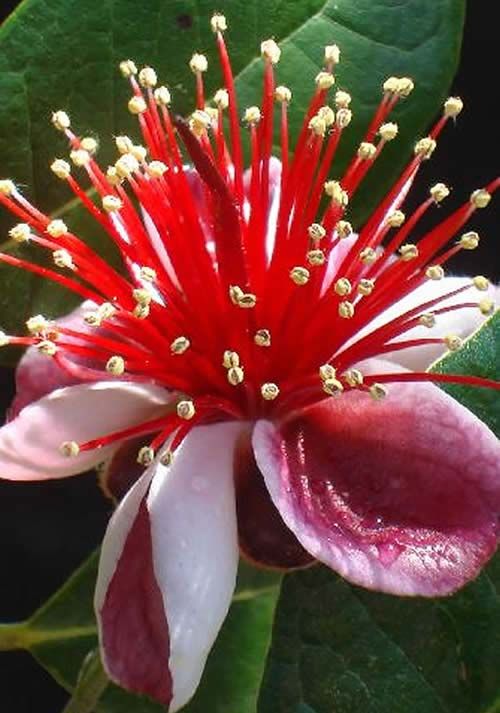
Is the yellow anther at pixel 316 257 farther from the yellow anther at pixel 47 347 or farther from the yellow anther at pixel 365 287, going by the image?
the yellow anther at pixel 47 347

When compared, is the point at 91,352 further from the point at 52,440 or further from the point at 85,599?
the point at 85,599

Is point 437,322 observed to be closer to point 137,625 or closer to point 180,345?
point 180,345

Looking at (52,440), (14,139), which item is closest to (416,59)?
(14,139)

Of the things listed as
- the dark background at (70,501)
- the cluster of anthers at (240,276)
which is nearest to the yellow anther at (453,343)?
the cluster of anthers at (240,276)

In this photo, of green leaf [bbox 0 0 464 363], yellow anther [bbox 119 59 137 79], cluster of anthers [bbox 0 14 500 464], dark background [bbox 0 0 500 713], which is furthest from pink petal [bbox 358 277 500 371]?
dark background [bbox 0 0 500 713]

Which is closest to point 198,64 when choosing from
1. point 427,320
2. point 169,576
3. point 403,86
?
point 403,86
